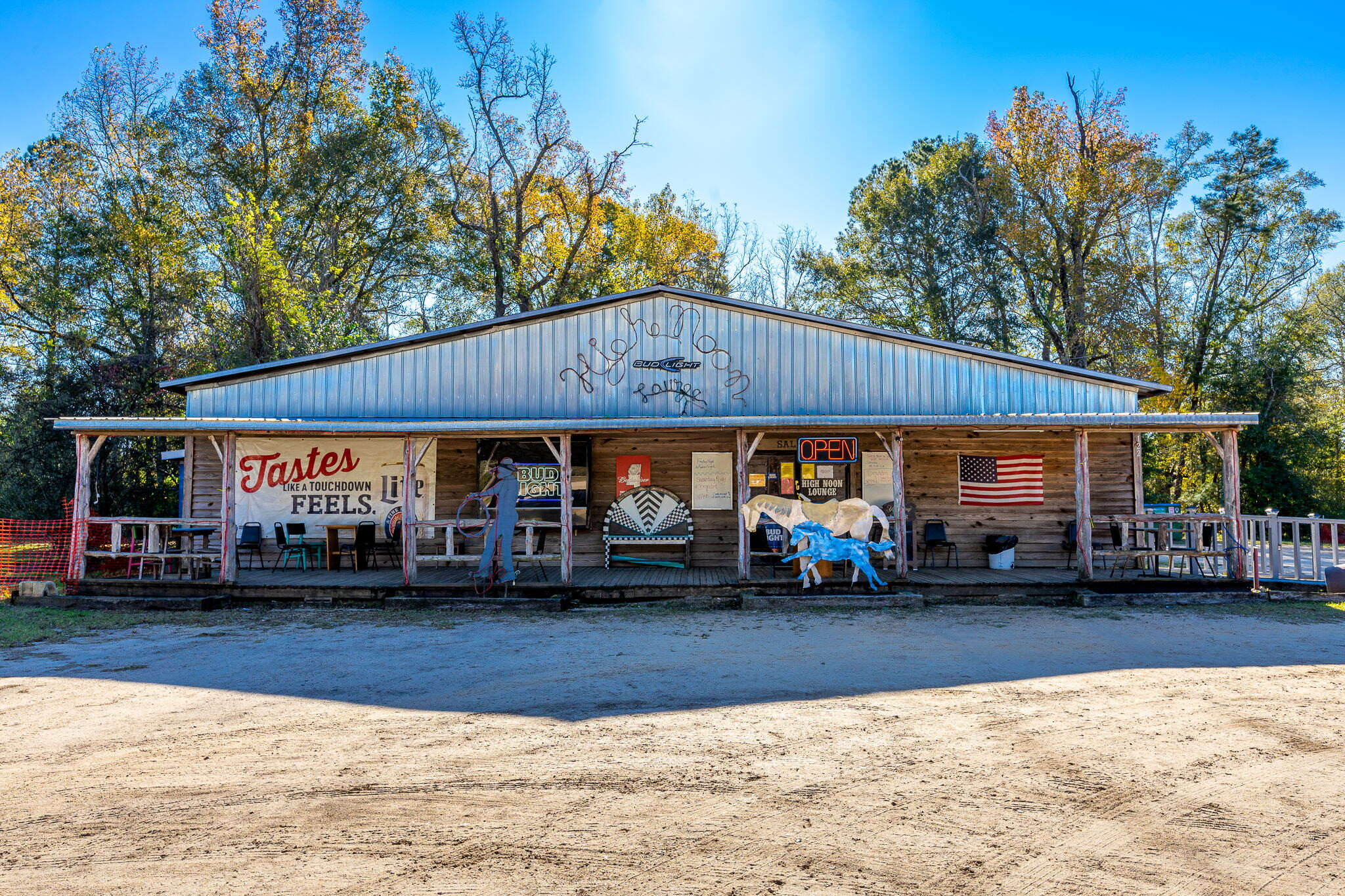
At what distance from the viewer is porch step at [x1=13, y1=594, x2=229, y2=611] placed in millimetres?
10484

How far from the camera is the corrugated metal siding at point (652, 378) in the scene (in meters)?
13.0

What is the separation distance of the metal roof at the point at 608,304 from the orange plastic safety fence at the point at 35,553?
142 inches

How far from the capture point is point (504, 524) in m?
10.8

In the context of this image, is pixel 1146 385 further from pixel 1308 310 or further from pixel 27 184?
pixel 27 184

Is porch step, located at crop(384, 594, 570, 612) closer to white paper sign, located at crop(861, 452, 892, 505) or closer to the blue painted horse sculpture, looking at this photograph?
the blue painted horse sculpture

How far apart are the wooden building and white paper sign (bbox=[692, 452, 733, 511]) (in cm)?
3

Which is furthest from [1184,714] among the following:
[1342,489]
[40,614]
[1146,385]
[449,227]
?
[449,227]

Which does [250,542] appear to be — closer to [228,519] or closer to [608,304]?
[228,519]

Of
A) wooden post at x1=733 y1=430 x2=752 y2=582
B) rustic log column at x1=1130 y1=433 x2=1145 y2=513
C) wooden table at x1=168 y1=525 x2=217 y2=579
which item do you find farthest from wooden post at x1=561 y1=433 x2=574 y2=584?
rustic log column at x1=1130 y1=433 x2=1145 y2=513

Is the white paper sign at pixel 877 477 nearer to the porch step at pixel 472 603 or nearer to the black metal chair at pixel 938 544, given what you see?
the black metal chair at pixel 938 544

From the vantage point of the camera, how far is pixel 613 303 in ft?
44.9

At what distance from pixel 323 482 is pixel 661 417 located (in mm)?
5810

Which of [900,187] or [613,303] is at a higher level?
[900,187]

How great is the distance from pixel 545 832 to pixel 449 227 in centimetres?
2849
